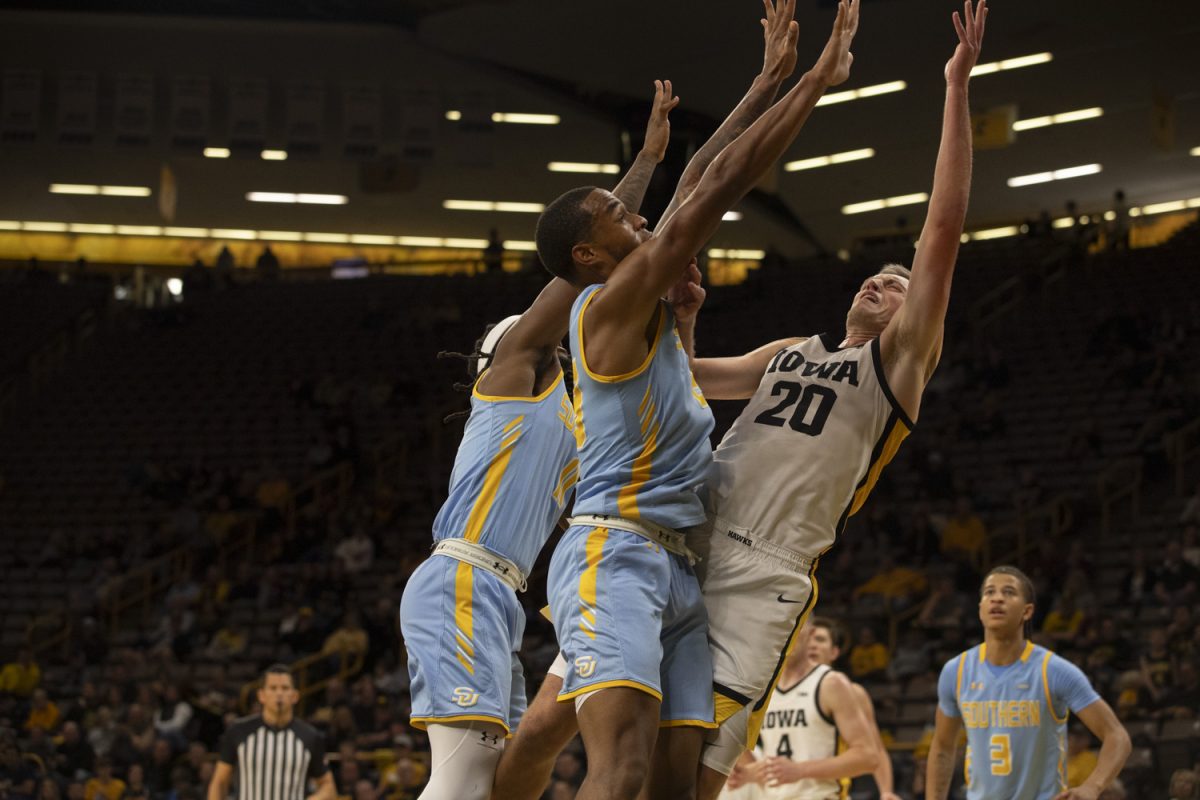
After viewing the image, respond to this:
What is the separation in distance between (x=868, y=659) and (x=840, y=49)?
11.8 m

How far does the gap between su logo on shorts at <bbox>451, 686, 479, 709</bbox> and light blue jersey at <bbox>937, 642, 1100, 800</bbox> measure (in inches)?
137

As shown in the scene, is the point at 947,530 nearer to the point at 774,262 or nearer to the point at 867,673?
the point at 867,673

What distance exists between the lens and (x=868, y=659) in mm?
15742

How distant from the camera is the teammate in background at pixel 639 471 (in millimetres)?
4316

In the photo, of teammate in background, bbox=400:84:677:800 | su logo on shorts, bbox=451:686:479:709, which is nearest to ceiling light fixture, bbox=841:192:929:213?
teammate in background, bbox=400:84:677:800

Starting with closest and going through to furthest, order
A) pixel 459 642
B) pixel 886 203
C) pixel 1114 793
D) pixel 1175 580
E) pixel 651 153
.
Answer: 1. pixel 459 642
2. pixel 651 153
3. pixel 1114 793
4. pixel 1175 580
5. pixel 886 203

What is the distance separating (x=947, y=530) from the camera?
707 inches

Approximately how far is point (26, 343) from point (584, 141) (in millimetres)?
11082

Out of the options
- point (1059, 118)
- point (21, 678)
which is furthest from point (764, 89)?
point (1059, 118)

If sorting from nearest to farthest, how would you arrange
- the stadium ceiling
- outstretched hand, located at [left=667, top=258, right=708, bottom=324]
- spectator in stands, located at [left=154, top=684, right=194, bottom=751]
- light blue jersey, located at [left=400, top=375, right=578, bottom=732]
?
outstretched hand, located at [left=667, top=258, right=708, bottom=324] < light blue jersey, located at [left=400, top=375, right=578, bottom=732] < spectator in stands, located at [left=154, top=684, right=194, bottom=751] < the stadium ceiling

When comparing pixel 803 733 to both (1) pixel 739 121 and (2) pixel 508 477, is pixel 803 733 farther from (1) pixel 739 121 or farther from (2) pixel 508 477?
(1) pixel 739 121

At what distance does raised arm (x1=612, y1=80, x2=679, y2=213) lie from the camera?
561 cm

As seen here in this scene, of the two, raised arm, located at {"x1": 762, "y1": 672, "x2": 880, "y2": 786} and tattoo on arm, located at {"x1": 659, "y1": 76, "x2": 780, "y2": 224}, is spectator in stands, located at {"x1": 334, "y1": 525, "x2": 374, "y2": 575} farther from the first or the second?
tattoo on arm, located at {"x1": 659, "y1": 76, "x2": 780, "y2": 224}

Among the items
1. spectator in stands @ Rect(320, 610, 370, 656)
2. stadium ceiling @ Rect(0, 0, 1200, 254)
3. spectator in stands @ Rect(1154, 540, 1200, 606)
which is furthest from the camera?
stadium ceiling @ Rect(0, 0, 1200, 254)
